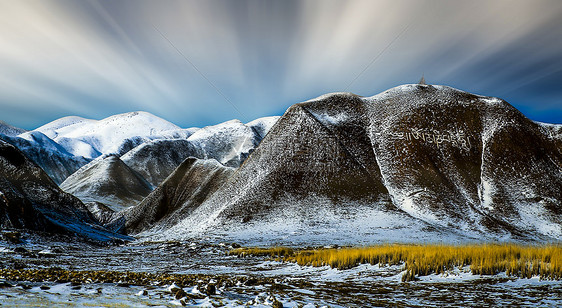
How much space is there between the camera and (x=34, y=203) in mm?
39000

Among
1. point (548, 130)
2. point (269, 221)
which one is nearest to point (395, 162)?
point (269, 221)

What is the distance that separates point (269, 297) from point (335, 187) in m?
56.9

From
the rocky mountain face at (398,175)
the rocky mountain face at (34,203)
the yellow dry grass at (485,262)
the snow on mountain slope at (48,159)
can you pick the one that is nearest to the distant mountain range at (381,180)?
the rocky mountain face at (398,175)

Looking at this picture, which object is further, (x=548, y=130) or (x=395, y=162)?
(x=548, y=130)

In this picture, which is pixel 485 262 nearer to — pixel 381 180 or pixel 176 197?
pixel 381 180

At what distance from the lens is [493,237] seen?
45.1 m

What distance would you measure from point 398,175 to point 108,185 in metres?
106

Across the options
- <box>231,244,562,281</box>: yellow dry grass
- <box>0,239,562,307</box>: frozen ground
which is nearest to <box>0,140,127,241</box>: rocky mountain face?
<box>0,239,562,307</box>: frozen ground

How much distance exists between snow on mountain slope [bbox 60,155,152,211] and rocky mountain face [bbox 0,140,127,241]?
55971mm

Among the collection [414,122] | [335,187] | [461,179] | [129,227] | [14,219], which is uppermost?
[414,122]

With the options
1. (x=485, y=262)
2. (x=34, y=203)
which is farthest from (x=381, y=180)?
(x=34, y=203)

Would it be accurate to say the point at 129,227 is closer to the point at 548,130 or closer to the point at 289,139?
the point at 289,139

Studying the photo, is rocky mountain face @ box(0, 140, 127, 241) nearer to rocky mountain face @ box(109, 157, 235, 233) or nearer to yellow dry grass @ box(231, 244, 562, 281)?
rocky mountain face @ box(109, 157, 235, 233)

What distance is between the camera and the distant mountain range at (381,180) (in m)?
50.3
